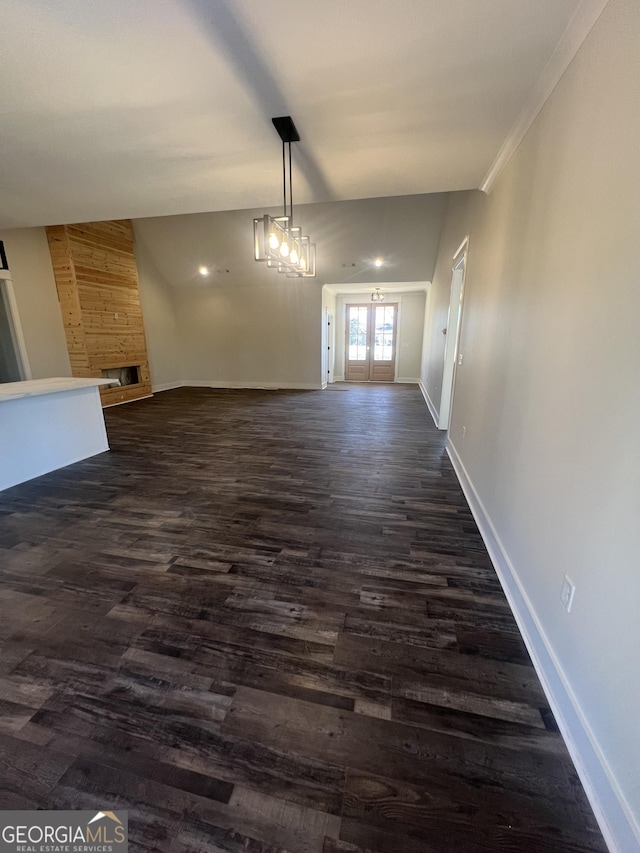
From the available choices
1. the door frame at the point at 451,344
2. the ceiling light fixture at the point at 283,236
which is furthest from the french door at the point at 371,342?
the ceiling light fixture at the point at 283,236

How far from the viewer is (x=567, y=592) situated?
4.04ft

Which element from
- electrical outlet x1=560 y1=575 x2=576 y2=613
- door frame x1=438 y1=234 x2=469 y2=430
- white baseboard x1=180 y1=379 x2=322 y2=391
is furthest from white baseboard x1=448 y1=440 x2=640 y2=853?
white baseboard x1=180 y1=379 x2=322 y2=391

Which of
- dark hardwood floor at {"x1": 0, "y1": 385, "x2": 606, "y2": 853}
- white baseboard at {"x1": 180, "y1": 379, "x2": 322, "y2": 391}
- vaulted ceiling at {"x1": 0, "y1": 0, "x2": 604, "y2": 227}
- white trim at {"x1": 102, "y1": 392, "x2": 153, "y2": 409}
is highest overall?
vaulted ceiling at {"x1": 0, "y1": 0, "x2": 604, "y2": 227}

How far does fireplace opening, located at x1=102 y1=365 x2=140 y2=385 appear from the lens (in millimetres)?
6598

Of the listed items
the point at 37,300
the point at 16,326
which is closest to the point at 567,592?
the point at 16,326

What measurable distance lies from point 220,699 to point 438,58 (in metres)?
2.90

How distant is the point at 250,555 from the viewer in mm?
2070

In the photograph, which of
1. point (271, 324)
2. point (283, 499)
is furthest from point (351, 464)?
point (271, 324)

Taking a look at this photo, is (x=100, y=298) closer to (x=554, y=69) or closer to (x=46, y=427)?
(x=46, y=427)

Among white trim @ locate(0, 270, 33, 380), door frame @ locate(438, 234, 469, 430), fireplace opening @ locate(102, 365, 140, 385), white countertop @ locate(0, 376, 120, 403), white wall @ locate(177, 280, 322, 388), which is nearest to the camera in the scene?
white countertop @ locate(0, 376, 120, 403)

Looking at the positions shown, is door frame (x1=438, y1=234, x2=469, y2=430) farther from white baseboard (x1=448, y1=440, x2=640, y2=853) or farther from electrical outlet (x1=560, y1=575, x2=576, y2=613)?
electrical outlet (x1=560, y1=575, x2=576, y2=613)

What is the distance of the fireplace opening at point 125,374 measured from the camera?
21.6ft

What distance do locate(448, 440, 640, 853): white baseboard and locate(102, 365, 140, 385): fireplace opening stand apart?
728 cm

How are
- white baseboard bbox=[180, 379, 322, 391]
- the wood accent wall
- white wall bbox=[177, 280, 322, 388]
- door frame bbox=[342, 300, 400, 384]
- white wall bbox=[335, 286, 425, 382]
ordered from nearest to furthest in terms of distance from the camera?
the wood accent wall, white wall bbox=[177, 280, 322, 388], white baseboard bbox=[180, 379, 322, 391], white wall bbox=[335, 286, 425, 382], door frame bbox=[342, 300, 400, 384]
